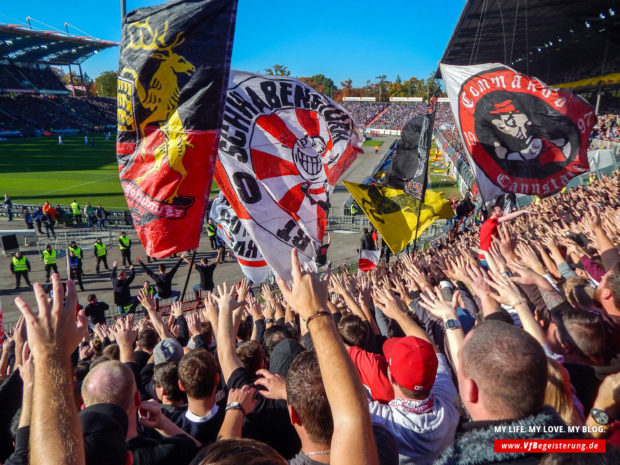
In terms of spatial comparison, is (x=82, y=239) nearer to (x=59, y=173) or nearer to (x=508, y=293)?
(x=508, y=293)

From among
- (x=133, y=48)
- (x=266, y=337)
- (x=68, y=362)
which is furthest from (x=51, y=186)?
(x=68, y=362)

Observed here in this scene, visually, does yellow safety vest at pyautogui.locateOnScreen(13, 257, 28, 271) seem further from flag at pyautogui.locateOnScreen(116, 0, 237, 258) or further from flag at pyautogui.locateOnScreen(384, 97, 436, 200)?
flag at pyautogui.locateOnScreen(384, 97, 436, 200)

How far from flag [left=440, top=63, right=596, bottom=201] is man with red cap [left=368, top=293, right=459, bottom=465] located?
17.7 feet

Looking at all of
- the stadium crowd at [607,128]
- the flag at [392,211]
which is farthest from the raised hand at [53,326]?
the stadium crowd at [607,128]

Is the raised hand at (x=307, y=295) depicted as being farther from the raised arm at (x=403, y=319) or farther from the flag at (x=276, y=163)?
the flag at (x=276, y=163)

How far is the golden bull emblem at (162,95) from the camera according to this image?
5156 mm

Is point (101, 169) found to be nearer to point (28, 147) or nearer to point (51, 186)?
point (51, 186)

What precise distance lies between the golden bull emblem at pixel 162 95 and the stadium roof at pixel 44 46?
6355 cm

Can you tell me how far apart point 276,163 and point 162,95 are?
5.95 feet

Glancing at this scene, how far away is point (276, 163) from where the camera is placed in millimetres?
6160

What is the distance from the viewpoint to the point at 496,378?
1663 millimetres

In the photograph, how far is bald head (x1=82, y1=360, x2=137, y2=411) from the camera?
234cm

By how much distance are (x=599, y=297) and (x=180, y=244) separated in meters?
4.62

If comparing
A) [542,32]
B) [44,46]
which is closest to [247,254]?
[542,32]
